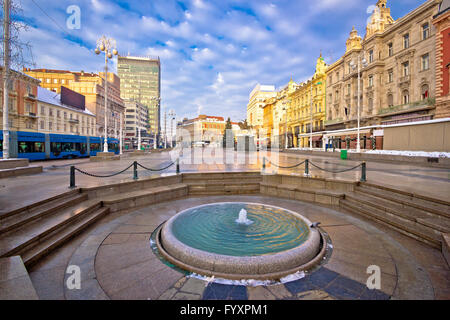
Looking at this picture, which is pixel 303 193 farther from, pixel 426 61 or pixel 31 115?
pixel 31 115

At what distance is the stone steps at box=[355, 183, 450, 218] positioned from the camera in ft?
17.2

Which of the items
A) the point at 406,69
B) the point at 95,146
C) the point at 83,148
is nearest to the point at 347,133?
the point at 406,69

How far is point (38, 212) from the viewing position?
511cm

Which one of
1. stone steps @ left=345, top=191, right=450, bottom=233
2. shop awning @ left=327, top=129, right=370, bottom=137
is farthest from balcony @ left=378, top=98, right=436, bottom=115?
stone steps @ left=345, top=191, right=450, bottom=233

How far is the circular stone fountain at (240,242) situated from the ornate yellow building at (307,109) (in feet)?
129

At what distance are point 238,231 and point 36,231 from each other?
446 centimetres

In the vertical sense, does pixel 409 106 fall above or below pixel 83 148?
above

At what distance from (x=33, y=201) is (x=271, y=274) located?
6349mm

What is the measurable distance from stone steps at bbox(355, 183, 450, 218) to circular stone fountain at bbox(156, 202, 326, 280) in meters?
3.18

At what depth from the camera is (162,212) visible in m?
6.84

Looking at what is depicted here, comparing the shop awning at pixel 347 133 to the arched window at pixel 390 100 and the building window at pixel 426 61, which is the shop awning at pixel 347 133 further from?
the building window at pixel 426 61

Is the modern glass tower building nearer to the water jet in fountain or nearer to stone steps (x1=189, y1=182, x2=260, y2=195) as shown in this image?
stone steps (x1=189, y1=182, x2=260, y2=195)
